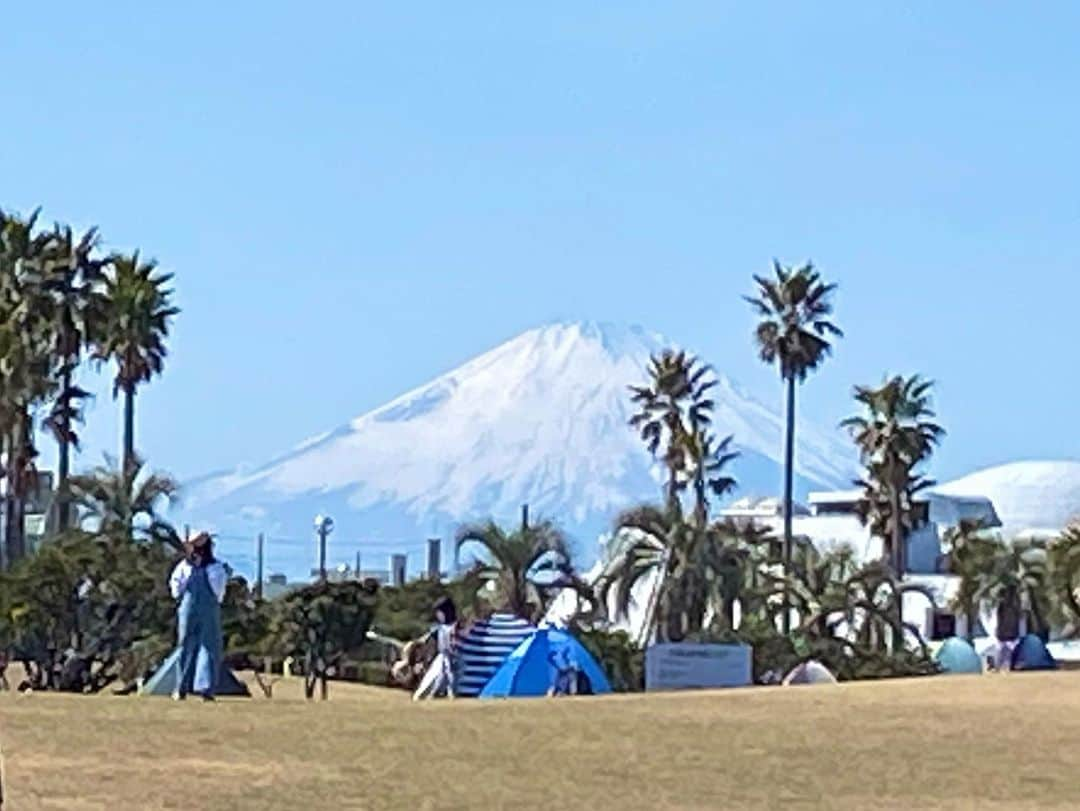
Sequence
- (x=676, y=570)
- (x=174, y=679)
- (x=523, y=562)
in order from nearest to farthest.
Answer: (x=174, y=679)
(x=523, y=562)
(x=676, y=570)

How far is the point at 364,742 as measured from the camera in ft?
65.9

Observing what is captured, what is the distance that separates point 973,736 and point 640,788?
5945 mm

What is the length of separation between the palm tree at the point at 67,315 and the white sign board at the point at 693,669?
26.4 m

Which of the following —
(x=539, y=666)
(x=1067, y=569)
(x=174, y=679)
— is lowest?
(x=174, y=679)

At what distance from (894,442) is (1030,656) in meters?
37.7

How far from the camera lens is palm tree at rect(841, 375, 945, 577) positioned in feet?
268

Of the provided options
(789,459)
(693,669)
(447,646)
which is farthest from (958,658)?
(447,646)

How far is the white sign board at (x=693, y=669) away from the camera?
3859 centimetres

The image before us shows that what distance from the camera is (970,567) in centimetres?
8144

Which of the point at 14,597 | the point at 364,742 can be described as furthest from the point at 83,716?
the point at 14,597

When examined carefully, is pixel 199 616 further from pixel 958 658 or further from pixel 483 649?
pixel 958 658

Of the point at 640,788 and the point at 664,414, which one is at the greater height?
the point at 664,414

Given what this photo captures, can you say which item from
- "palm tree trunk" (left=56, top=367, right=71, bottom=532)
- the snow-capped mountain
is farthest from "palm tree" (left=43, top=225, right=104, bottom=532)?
the snow-capped mountain

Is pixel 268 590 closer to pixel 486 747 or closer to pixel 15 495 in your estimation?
pixel 15 495
